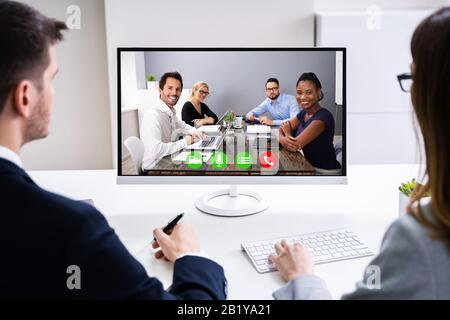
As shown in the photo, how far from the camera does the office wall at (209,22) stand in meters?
2.73

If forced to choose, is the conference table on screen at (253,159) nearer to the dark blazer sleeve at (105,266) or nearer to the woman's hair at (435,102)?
the dark blazer sleeve at (105,266)

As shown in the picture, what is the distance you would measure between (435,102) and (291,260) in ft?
1.57

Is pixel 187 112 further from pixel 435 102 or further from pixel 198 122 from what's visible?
pixel 435 102

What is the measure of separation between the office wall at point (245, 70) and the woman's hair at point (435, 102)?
0.58 meters

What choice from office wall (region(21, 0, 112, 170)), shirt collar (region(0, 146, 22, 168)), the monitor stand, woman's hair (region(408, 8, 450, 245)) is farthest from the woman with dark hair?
office wall (region(21, 0, 112, 170))

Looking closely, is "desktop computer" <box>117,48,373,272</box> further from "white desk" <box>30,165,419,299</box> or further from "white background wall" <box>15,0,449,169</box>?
"white background wall" <box>15,0,449,169</box>

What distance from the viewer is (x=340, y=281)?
908 mm

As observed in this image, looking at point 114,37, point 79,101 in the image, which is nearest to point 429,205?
point 114,37

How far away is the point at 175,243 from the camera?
1.01m

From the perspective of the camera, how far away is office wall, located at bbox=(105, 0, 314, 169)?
2.73 m
